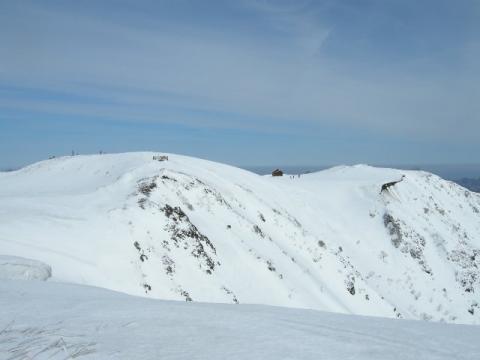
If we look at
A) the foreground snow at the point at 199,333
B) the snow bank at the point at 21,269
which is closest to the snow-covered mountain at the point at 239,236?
the snow bank at the point at 21,269

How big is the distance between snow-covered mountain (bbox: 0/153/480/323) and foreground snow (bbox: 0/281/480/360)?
7.35 meters

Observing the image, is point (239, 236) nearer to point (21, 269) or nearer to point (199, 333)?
point (21, 269)

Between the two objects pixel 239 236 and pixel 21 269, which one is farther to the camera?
pixel 239 236

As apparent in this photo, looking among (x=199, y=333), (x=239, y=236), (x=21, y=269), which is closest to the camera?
(x=199, y=333)

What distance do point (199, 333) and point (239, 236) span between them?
734 inches

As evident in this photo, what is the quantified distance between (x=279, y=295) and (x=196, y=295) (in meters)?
4.65

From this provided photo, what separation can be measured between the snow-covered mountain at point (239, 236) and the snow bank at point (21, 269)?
1980mm

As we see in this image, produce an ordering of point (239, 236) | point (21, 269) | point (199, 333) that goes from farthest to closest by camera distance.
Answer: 1. point (239, 236)
2. point (21, 269)
3. point (199, 333)

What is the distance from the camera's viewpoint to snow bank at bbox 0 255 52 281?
9.57 m

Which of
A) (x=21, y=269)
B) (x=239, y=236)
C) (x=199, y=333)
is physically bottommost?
(x=239, y=236)

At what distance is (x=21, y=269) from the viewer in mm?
9977

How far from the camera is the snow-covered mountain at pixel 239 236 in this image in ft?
54.7

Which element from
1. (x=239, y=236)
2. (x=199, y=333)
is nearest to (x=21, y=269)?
(x=199, y=333)

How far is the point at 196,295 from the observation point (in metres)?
17.7
